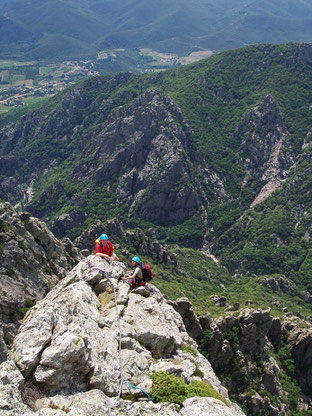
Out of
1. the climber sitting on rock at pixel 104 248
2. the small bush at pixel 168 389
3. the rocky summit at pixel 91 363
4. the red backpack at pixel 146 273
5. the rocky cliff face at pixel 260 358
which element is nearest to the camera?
the rocky summit at pixel 91 363

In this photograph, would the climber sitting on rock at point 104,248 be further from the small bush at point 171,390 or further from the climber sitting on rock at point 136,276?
the small bush at point 171,390

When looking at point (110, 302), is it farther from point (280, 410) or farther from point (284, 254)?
point (284, 254)

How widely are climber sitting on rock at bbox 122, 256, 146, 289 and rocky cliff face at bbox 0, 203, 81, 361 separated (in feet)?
49.0

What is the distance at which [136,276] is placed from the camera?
104 feet

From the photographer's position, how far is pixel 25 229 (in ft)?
196

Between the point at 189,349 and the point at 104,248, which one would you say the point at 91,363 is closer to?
the point at 189,349

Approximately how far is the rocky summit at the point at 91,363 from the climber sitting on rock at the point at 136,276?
3323 millimetres

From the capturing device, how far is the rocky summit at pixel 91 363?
1741 cm

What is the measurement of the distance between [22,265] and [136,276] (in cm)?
2719

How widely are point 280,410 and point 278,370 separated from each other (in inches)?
277

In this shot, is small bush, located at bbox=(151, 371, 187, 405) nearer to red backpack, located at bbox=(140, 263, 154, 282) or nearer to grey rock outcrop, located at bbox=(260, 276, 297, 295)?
red backpack, located at bbox=(140, 263, 154, 282)

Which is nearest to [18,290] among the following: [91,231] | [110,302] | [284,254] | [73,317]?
[110,302]

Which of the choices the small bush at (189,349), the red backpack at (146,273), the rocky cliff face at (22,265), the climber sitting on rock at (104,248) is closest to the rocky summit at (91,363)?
the small bush at (189,349)

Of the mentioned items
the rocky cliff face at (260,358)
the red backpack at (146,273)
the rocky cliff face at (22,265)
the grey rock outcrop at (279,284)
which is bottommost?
the grey rock outcrop at (279,284)
